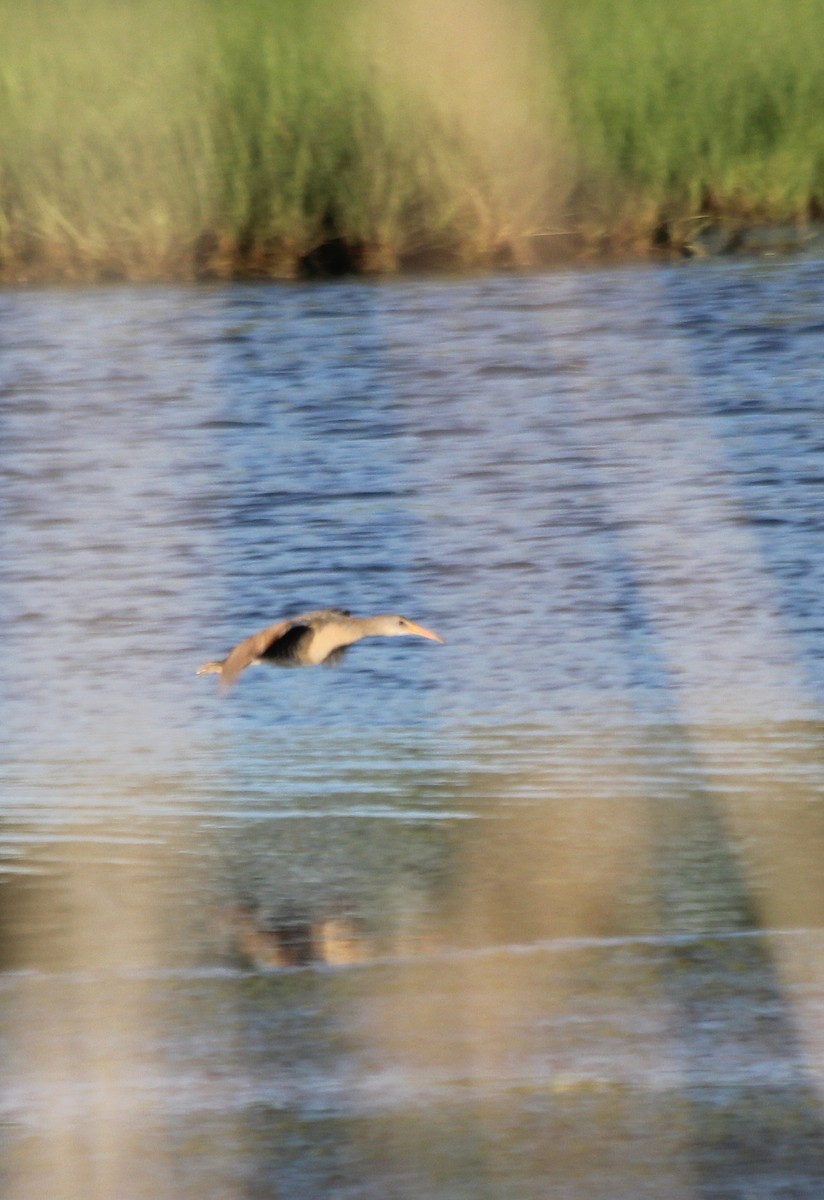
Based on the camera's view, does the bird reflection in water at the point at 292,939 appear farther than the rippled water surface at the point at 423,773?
Yes

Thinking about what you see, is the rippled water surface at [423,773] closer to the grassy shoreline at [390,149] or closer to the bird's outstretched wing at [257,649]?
the bird's outstretched wing at [257,649]

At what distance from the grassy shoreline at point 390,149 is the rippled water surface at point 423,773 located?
1.53 meters

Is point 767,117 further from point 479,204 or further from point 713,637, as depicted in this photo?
point 713,637

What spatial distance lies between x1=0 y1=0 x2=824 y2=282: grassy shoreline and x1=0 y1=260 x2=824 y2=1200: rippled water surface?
5.02 ft

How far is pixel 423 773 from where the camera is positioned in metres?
4.44

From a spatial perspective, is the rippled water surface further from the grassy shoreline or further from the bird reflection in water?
the grassy shoreline

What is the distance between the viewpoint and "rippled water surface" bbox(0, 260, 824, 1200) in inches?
113

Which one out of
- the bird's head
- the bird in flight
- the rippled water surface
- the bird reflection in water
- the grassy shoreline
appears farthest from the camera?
the grassy shoreline

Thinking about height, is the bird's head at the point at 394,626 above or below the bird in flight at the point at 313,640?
below

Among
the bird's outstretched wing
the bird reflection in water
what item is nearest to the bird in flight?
the bird's outstretched wing

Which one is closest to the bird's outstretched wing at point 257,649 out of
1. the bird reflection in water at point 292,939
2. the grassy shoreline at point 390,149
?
the bird reflection in water at point 292,939

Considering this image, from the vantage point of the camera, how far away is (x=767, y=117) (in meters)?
10.8

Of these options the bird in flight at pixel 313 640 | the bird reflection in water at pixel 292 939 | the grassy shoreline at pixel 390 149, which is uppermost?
the bird in flight at pixel 313 640

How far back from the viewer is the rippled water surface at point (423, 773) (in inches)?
113
